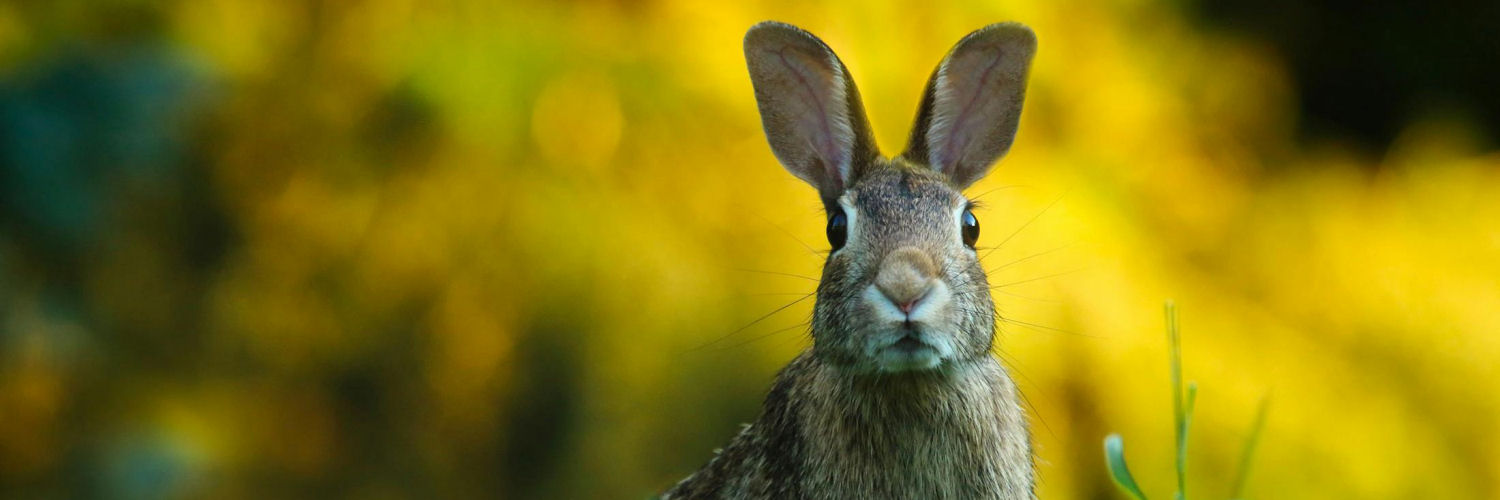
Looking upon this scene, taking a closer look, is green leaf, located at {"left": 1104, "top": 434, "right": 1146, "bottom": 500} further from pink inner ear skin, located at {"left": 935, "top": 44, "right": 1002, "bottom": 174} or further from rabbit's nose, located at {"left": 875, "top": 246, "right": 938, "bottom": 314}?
pink inner ear skin, located at {"left": 935, "top": 44, "right": 1002, "bottom": 174}

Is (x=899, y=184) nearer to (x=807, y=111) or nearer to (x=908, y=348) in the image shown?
(x=807, y=111)

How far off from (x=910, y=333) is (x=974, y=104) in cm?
53

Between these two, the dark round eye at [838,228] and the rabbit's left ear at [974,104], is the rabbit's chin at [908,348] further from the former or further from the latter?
the rabbit's left ear at [974,104]

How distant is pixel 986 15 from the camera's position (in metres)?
3.38

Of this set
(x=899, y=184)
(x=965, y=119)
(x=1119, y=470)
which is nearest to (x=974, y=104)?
(x=965, y=119)

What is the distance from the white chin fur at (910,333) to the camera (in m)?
1.86

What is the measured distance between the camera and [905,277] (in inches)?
73.9

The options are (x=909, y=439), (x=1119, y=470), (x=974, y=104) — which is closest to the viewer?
(x=1119, y=470)

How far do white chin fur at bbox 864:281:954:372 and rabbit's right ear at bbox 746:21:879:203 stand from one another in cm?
39

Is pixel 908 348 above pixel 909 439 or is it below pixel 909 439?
above

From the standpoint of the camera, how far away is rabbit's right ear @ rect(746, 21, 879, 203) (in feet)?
7.15

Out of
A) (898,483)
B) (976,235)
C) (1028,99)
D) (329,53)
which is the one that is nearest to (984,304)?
(976,235)

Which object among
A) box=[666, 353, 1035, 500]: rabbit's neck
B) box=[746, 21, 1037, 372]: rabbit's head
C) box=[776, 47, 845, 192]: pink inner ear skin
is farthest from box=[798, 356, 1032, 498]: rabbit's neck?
box=[776, 47, 845, 192]: pink inner ear skin

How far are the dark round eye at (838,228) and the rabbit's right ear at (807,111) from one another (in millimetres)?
101
